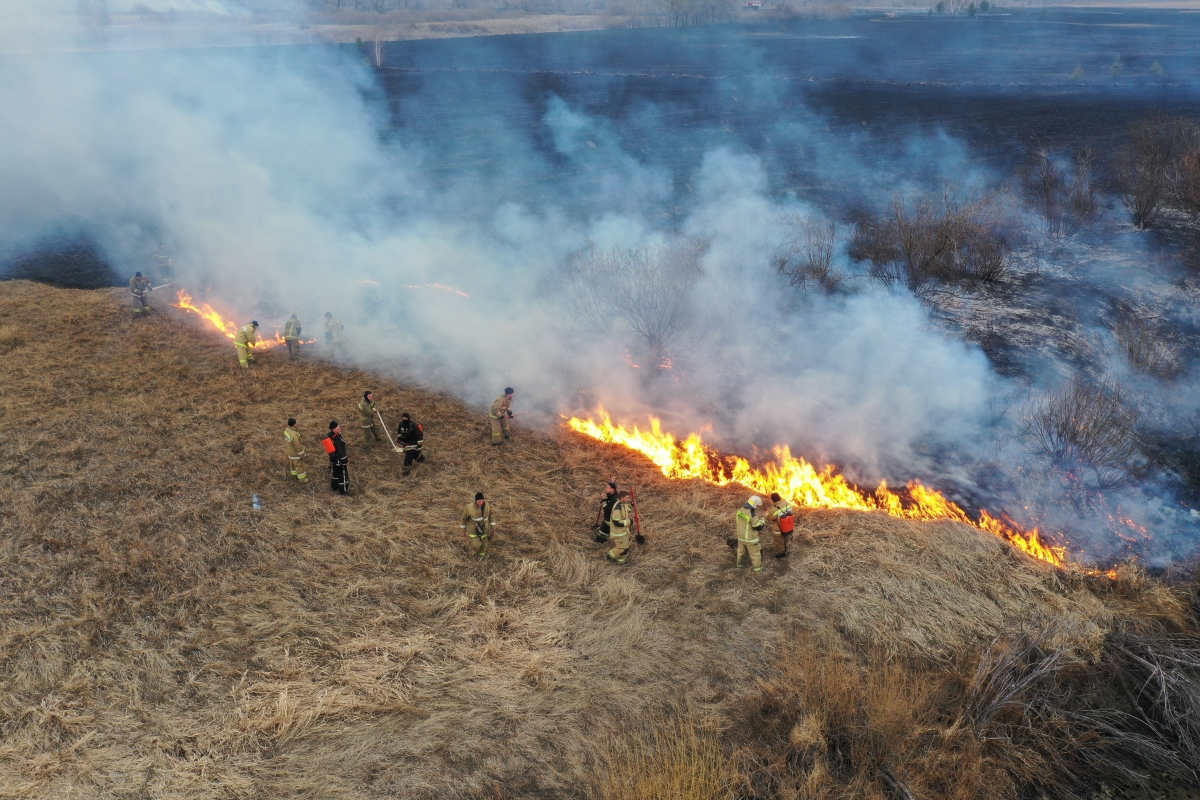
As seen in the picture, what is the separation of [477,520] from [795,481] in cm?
596

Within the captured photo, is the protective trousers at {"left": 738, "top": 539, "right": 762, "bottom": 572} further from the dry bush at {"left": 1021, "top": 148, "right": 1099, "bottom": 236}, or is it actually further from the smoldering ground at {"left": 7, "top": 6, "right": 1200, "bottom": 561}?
the dry bush at {"left": 1021, "top": 148, "right": 1099, "bottom": 236}

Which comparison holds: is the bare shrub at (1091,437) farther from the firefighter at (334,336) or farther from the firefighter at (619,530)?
the firefighter at (334,336)

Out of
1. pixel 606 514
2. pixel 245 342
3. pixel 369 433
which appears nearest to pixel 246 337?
pixel 245 342

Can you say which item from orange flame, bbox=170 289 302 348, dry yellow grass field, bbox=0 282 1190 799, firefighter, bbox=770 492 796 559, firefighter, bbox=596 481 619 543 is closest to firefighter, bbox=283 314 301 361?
orange flame, bbox=170 289 302 348

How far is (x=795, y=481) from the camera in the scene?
12.8 m

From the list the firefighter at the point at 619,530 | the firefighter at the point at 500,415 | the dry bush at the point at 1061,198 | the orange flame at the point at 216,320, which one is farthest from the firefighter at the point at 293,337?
the dry bush at the point at 1061,198

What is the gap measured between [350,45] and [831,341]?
64.4m

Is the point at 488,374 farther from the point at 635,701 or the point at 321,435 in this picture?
the point at 635,701

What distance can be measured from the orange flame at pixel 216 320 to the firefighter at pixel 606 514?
959 centimetres

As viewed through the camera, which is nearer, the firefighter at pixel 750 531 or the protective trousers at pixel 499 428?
the firefighter at pixel 750 531

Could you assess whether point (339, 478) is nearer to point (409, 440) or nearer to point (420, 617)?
point (409, 440)

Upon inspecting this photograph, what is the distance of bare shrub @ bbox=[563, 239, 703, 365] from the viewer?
16453 mm

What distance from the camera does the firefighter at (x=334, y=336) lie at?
54.2 ft

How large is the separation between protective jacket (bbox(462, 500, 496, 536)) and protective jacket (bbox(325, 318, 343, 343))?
27.0ft
